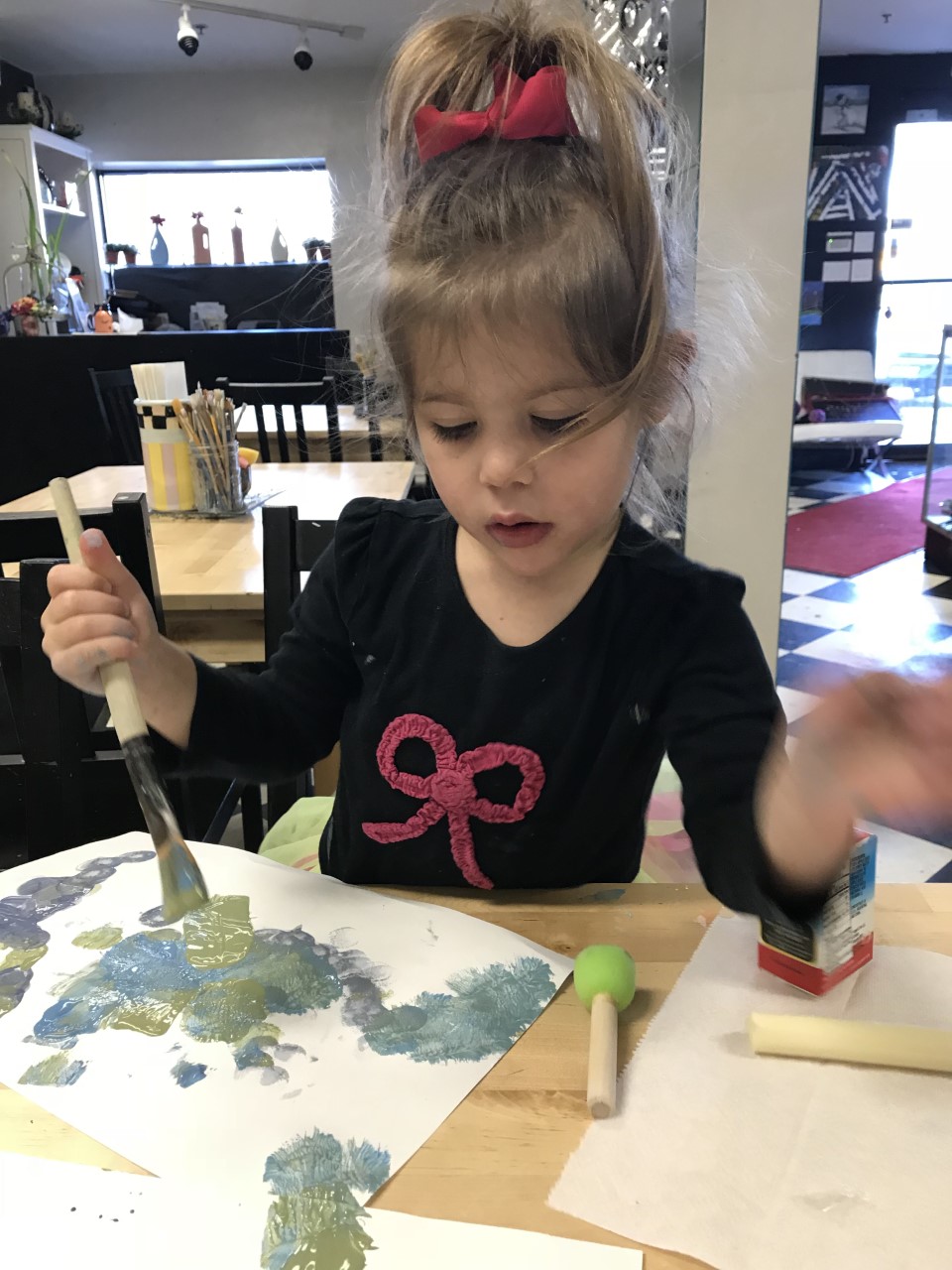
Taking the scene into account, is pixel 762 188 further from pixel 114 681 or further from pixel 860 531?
pixel 860 531

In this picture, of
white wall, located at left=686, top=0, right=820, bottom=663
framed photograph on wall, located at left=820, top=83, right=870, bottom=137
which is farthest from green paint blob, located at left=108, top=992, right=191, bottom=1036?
framed photograph on wall, located at left=820, top=83, right=870, bottom=137

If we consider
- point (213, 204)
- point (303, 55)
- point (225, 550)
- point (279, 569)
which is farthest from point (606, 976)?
point (213, 204)

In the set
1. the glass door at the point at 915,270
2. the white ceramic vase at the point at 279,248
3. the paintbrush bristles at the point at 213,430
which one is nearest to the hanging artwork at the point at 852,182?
the glass door at the point at 915,270

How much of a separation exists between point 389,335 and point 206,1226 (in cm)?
51

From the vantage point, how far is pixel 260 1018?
546 mm

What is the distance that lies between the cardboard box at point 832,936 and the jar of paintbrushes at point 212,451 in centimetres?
144

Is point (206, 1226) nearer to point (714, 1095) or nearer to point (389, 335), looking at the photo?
point (714, 1095)

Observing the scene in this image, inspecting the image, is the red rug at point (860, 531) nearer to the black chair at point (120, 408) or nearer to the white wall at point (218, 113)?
the black chair at point (120, 408)

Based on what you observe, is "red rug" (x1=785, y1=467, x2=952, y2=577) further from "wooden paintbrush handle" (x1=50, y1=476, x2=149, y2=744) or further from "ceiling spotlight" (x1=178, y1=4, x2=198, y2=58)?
"wooden paintbrush handle" (x1=50, y1=476, x2=149, y2=744)

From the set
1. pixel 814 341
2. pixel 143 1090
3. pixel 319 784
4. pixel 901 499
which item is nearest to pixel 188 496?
pixel 319 784

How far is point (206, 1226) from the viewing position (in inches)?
16.5

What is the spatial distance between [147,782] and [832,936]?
0.39 meters

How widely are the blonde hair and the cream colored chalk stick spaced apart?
0.35m

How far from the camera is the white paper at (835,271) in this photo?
613 cm
